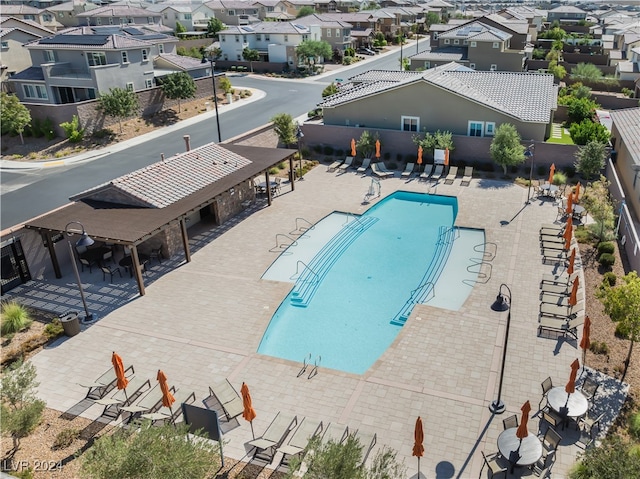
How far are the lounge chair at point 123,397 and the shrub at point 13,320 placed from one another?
5.99m

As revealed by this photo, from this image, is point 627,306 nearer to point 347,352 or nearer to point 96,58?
point 347,352

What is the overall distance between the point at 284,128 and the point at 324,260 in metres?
16.4

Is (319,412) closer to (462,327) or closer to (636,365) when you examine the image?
(462,327)

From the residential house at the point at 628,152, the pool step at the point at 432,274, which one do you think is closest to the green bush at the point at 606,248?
the residential house at the point at 628,152

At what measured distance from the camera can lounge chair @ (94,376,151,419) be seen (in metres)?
15.2

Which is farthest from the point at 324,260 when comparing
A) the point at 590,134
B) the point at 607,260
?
the point at 590,134

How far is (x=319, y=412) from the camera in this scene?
50.0ft

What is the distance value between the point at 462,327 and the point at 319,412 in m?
6.67

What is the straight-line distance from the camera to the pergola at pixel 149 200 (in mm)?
21328

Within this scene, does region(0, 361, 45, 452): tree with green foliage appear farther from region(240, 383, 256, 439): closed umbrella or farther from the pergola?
the pergola

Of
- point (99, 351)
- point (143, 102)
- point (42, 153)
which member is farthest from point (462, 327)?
point (143, 102)

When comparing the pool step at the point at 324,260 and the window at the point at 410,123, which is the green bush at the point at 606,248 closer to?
the pool step at the point at 324,260

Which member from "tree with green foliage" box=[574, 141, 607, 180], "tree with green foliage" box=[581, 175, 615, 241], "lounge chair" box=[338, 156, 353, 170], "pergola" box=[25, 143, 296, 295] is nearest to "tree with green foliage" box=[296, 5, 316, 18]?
"lounge chair" box=[338, 156, 353, 170]

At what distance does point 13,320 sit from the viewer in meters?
19.3
